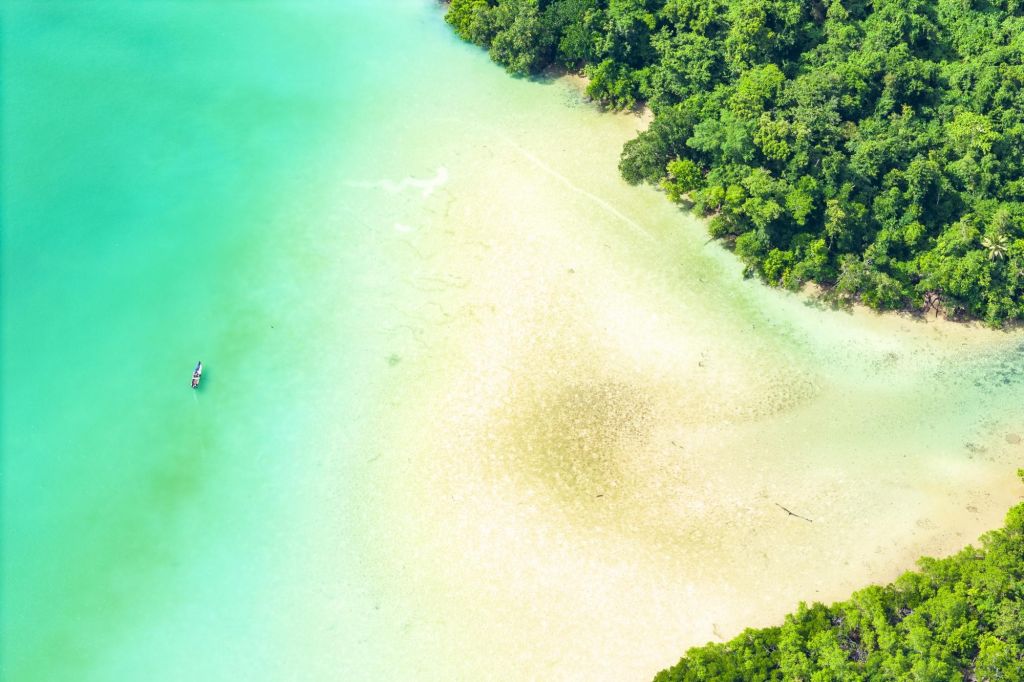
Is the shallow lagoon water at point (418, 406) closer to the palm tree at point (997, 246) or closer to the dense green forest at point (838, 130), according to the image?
the dense green forest at point (838, 130)

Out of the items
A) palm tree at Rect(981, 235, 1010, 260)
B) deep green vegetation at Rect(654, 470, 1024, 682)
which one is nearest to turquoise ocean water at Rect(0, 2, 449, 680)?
deep green vegetation at Rect(654, 470, 1024, 682)

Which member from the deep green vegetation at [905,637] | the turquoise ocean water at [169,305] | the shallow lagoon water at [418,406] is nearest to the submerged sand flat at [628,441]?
the shallow lagoon water at [418,406]

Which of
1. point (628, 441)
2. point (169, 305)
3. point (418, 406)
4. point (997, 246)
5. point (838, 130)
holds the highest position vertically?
point (838, 130)

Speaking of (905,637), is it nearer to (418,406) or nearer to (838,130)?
(418,406)

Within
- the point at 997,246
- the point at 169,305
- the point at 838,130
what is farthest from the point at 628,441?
the point at 169,305

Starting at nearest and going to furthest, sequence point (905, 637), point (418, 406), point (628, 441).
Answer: point (905, 637) → point (628, 441) → point (418, 406)

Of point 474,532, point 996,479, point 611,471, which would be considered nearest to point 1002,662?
point 996,479
